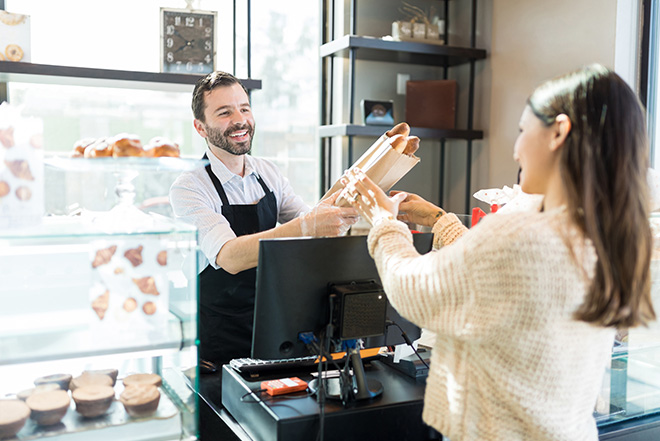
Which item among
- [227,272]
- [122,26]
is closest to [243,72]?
[122,26]

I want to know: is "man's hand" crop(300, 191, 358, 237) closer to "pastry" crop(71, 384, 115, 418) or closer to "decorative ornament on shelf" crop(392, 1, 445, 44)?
"pastry" crop(71, 384, 115, 418)

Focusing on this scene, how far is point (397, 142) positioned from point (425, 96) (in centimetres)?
210

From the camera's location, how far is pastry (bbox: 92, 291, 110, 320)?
39.8 inches

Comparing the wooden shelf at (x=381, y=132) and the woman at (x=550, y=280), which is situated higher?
the wooden shelf at (x=381, y=132)

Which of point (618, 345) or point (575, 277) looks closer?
point (575, 277)

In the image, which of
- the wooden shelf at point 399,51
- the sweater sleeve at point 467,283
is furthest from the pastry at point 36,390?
the wooden shelf at point 399,51

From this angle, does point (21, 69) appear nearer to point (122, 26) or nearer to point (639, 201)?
point (122, 26)

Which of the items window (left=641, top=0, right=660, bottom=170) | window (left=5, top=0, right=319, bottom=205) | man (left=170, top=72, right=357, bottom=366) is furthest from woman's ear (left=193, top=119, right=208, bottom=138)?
window (left=641, top=0, right=660, bottom=170)

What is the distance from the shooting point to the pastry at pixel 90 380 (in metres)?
1.03

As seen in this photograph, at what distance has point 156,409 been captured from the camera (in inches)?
41.4

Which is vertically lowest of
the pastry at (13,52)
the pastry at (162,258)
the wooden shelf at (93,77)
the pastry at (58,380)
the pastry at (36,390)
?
the pastry at (36,390)

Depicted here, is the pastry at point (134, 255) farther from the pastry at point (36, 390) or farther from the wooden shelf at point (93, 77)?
the wooden shelf at point (93, 77)

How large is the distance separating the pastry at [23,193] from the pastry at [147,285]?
212 mm

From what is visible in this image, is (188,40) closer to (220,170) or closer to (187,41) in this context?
(187,41)
